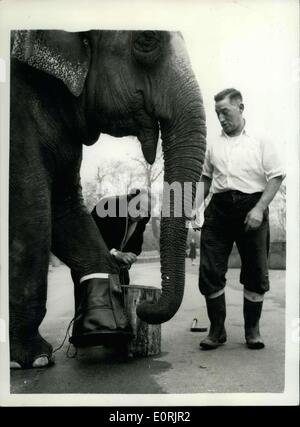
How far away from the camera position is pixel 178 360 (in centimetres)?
297

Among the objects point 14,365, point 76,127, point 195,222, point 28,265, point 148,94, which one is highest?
point 148,94

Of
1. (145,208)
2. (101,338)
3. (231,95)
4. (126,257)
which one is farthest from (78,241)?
(231,95)

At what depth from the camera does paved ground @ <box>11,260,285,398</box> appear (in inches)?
115

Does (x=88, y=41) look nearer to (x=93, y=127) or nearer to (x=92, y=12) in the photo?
(x=92, y=12)

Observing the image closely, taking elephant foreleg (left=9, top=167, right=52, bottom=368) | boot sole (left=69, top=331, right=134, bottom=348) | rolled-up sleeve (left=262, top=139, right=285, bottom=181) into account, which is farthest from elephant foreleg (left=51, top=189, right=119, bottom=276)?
→ rolled-up sleeve (left=262, top=139, right=285, bottom=181)

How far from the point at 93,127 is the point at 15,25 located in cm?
54

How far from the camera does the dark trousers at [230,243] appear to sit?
9.75ft

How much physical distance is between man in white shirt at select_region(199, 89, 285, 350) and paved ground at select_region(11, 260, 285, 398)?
4 cm

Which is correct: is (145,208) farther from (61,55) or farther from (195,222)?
(61,55)

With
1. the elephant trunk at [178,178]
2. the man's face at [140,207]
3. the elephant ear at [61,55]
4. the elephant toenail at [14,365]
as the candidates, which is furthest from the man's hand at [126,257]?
the elephant ear at [61,55]

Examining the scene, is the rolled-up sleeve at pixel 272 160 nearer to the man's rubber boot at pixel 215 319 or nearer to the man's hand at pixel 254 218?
the man's hand at pixel 254 218

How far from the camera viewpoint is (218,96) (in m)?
2.92

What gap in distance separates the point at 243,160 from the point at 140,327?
0.84 metres

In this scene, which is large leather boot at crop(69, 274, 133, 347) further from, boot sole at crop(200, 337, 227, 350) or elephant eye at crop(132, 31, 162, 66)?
elephant eye at crop(132, 31, 162, 66)
